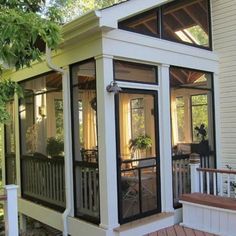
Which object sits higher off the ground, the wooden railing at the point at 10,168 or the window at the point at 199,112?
the window at the point at 199,112

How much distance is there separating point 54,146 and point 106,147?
171 centimetres

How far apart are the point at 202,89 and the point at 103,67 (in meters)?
2.58

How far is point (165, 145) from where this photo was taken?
566 cm

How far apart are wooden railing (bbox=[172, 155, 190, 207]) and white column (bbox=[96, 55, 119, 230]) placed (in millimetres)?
1429

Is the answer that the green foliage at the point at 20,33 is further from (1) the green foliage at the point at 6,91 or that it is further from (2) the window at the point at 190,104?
(2) the window at the point at 190,104

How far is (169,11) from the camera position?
607 centimetres

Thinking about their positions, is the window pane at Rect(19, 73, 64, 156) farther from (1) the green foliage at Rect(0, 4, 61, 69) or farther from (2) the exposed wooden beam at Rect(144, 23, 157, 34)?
(1) the green foliage at Rect(0, 4, 61, 69)

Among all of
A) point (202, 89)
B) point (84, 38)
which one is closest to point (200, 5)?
point (202, 89)

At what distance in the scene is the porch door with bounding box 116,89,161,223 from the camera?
5.13m

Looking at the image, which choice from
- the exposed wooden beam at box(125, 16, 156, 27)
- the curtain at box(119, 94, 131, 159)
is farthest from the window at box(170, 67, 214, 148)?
the curtain at box(119, 94, 131, 159)

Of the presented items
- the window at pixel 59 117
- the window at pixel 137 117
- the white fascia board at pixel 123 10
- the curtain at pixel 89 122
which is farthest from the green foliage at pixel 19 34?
the window at pixel 59 117

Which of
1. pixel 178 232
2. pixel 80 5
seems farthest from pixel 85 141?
pixel 80 5

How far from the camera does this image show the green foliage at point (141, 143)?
5.34m

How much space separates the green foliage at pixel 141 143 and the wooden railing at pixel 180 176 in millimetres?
647
